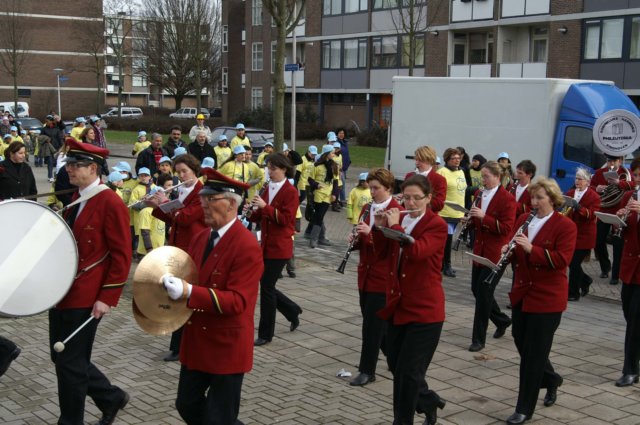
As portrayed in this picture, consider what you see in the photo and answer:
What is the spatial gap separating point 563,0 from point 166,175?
90.0ft

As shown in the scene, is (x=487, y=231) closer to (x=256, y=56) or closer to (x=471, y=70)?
(x=471, y=70)

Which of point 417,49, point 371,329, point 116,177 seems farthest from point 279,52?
point 417,49

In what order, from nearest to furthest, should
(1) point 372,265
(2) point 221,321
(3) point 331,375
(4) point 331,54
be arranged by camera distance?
1. (2) point 221,321
2. (1) point 372,265
3. (3) point 331,375
4. (4) point 331,54

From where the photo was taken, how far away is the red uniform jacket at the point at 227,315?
16.2ft

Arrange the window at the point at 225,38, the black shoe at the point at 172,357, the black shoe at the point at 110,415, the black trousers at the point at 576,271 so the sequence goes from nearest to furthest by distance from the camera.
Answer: the black shoe at the point at 110,415 → the black shoe at the point at 172,357 → the black trousers at the point at 576,271 → the window at the point at 225,38

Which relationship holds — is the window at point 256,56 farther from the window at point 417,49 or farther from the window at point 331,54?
the window at point 417,49

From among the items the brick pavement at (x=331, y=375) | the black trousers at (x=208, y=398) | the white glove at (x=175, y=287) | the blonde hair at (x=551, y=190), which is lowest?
the brick pavement at (x=331, y=375)

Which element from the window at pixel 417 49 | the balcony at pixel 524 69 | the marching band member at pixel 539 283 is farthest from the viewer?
the window at pixel 417 49

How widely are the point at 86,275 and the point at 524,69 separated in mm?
35588

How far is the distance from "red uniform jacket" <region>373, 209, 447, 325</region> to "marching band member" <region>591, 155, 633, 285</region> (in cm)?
640

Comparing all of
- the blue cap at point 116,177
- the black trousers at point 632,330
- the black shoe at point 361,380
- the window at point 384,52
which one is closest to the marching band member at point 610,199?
the black trousers at point 632,330

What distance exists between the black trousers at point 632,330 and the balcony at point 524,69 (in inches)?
1237

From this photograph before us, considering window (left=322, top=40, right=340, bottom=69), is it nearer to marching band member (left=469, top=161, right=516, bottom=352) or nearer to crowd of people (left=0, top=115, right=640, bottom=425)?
crowd of people (left=0, top=115, right=640, bottom=425)

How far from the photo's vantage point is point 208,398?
16.5 ft
